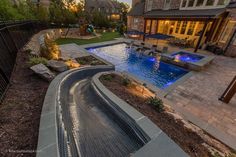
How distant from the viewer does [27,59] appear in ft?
19.0

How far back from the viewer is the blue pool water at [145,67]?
901cm

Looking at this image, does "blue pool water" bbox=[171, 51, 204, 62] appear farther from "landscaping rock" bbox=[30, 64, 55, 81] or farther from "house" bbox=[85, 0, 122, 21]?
"house" bbox=[85, 0, 122, 21]

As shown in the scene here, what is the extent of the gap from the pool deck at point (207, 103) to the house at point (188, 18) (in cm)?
561

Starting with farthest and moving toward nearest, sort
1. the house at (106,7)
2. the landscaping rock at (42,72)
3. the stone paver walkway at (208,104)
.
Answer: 1. the house at (106,7)
2. the landscaping rock at (42,72)
3. the stone paver walkway at (208,104)

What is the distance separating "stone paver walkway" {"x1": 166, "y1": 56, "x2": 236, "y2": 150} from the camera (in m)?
4.40

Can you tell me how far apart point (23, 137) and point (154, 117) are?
3.25 meters

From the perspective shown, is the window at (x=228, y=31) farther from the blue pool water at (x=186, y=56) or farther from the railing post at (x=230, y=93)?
the railing post at (x=230, y=93)

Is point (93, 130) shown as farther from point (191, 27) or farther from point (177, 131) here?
point (191, 27)

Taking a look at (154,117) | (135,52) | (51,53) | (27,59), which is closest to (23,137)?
(154,117)

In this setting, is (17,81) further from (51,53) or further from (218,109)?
(218,109)

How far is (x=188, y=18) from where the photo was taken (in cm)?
1240

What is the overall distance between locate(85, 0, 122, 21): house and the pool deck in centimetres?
3990

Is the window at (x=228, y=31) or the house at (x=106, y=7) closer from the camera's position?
the window at (x=228, y=31)

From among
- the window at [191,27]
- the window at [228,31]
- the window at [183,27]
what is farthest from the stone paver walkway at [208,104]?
the window at [183,27]
